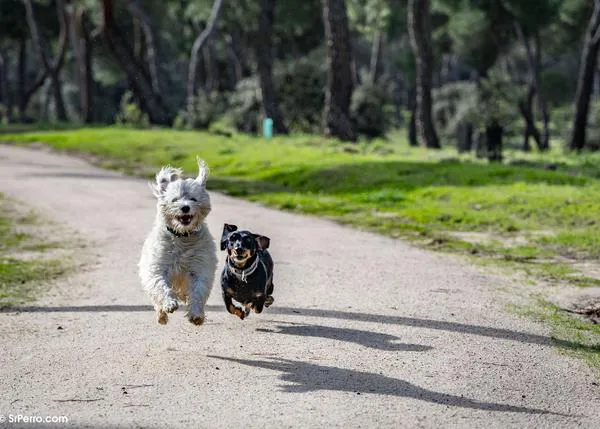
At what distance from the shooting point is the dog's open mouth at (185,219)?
8.25 m

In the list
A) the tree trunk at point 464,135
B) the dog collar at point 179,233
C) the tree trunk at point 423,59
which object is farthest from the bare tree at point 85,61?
the dog collar at point 179,233

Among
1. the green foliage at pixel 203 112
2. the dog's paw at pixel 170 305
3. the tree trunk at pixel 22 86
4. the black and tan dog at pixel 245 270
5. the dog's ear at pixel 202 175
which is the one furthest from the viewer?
the tree trunk at pixel 22 86

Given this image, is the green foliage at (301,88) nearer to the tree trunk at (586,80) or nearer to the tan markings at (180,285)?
the tree trunk at (586,80)

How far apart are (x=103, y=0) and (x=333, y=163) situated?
68.0 ft

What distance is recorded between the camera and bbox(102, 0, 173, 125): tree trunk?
43594 mm

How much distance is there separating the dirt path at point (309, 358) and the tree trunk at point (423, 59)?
25754mm

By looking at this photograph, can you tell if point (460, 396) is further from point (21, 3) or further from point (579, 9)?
point (21, 3)

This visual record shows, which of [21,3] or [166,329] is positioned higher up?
[21,3]

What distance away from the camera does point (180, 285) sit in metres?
8.73

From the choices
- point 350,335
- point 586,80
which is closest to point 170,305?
point 350,335

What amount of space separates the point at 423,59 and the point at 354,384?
31923 millimetres

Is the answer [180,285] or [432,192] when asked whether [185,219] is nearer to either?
[180,285]

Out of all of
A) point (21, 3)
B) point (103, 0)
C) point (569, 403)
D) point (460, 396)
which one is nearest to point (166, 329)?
point (460, 396)

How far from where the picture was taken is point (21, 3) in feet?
216
